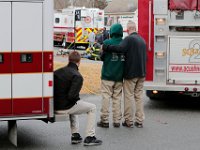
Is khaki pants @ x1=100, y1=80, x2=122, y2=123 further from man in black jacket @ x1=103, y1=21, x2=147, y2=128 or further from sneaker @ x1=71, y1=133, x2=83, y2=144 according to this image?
sneaker @ x1=71, y1=133, x2=83, y2=144

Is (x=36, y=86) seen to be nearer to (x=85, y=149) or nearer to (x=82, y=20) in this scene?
(x=85, y=149)

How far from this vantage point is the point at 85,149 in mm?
8383

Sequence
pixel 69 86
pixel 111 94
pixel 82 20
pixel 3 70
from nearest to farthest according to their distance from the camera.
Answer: pixel 3 70 < pixel 69 86 < pixel 111 94 < pixel 82 20

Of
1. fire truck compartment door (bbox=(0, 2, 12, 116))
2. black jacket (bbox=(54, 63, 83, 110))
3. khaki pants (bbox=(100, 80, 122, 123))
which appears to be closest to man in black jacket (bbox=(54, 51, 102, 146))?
black jacket (bbox=(54, 63, 83, 110))

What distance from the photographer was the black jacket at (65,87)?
8.24 meters

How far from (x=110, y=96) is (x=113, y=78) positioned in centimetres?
40

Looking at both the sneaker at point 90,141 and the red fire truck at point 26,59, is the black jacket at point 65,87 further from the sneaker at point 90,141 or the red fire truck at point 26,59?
the sneaker at point 90,141

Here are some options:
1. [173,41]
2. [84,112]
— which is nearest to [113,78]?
[84,112]

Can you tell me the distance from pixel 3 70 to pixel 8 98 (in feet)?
1.39

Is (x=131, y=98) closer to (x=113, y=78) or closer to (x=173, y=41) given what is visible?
(x=113, y=78)

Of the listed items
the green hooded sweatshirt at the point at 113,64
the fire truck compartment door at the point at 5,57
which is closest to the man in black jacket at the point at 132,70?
the green hooded sweatshirt at the point at 113,64

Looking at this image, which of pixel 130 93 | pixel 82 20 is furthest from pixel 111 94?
pixel 82 20

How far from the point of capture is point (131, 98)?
10.3 meters

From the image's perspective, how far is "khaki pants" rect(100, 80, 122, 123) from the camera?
10000mm
